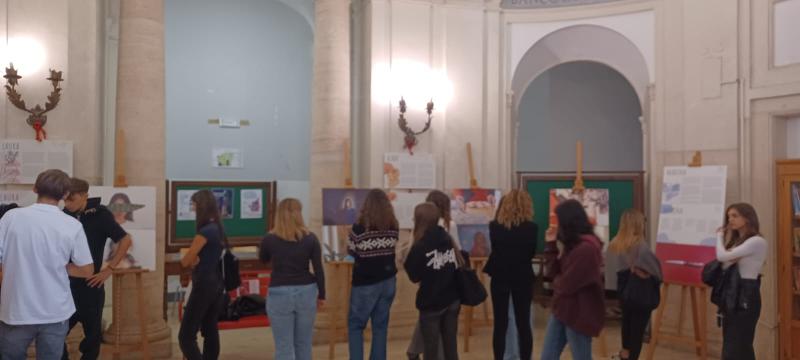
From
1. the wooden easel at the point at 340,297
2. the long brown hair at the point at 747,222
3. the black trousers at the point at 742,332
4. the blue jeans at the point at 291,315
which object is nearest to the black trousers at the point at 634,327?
the black trousers at the point at 742,332

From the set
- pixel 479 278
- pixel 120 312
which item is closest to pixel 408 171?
pixel 479 278

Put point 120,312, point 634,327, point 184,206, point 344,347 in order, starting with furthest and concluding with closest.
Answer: point 184,206
point 344,347
point 120,312
point 634,327

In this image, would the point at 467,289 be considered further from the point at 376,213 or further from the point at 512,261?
the point at 376,213

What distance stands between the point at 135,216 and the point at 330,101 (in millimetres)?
2472

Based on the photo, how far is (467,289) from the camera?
468cm

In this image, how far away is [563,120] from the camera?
11.5m

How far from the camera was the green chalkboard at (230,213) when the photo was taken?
959 centimetres

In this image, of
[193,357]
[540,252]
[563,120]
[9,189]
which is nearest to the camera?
[193,357]

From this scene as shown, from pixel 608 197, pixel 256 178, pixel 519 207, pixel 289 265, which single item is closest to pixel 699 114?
pixel 608 197

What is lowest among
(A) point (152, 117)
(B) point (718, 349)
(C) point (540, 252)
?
(B) point (718, 349)

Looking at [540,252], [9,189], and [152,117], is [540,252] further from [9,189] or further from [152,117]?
[9,189]

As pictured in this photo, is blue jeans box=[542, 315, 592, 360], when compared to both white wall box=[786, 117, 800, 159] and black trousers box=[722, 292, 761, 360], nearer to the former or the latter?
black trousers box=[722, 292, 761, 360]

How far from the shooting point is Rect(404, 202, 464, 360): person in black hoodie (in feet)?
15.0

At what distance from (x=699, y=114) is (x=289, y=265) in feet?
16.0
